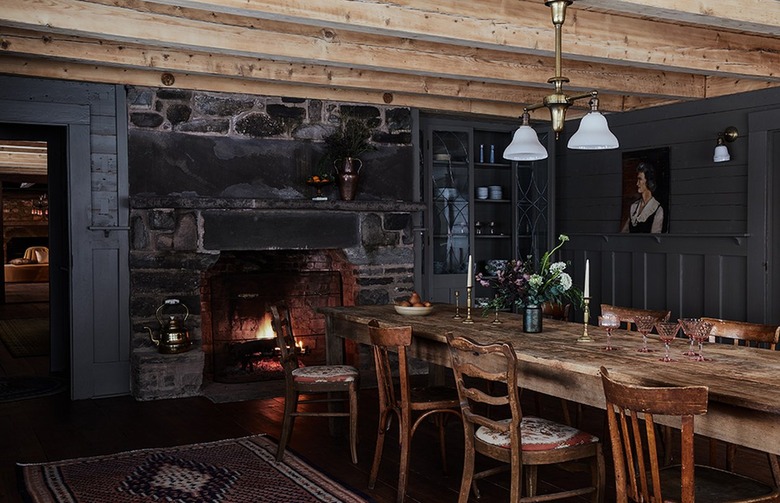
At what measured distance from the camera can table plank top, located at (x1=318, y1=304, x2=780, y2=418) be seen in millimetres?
2480

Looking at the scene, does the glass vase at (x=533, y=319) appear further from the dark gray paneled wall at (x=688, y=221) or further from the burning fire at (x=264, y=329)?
the burning fire at (x=264, y=329)

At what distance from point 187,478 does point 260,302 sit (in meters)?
2.96

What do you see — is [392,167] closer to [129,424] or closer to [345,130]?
[345,130]

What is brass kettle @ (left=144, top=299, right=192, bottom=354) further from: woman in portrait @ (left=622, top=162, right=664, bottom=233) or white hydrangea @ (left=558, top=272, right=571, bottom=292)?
woman in portrait @ (left=622, top=162, right=664, bottom=233)

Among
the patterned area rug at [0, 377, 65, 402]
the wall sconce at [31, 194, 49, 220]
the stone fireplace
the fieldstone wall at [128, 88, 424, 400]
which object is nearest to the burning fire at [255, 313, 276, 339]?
the stone fireplace

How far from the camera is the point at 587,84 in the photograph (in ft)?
20.4

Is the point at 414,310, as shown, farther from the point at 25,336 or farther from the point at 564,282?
the point at 25,336

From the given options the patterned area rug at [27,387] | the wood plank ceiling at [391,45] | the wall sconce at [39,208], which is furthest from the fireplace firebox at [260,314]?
the wall sconce at [39,208]

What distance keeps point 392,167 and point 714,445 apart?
4024 mm

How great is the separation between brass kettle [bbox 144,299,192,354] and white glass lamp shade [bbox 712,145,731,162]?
4.60 meters

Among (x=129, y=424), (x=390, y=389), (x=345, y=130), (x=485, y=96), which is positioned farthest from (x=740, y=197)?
(x=129, y=424)

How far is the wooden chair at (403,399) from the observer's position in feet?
12.0

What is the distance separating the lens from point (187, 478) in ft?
13.1

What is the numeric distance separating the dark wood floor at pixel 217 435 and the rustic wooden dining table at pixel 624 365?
0.67 meters
